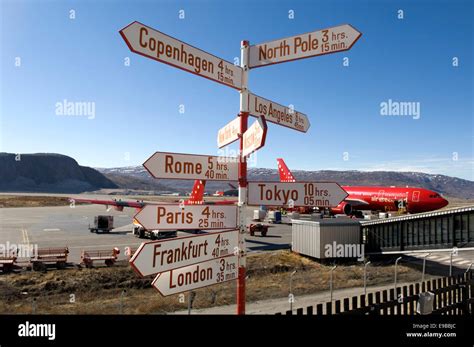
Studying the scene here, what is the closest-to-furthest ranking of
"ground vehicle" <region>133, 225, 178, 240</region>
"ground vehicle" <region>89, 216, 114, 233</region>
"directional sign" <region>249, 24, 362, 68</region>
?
"directional sign" <region>249, 24, 362, 68</region>, "ground vehicle" <region>133, 225, 178, 240</region>, "ground vehicle" <region>89, 216, 114, 233</region>

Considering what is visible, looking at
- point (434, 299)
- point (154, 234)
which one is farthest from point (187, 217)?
point (154, 234)

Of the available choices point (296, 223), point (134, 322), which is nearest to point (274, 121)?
point (134, 322)

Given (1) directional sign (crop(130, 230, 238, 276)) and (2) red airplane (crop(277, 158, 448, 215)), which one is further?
(2) red airplane (crop(277, 158, 448, 215))

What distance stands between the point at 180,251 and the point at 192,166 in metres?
1.32

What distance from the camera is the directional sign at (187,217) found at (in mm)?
4734

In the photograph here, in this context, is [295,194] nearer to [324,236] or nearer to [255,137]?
[255,137]

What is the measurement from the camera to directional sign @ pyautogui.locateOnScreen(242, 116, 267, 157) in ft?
14.9

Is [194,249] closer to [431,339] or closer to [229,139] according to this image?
[229,139]

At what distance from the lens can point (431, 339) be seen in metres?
4.69

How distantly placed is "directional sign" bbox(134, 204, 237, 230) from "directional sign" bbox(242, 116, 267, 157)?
1019 mm

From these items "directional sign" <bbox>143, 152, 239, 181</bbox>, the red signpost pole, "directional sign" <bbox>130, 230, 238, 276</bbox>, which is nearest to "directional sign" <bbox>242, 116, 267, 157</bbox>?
the red signpost pole

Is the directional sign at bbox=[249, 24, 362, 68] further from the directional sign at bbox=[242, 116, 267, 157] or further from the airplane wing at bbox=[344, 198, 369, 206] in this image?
the airplane wing at bbox=[344, 198, 369, 206]

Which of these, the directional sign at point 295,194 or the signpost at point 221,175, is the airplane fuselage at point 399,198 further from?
the signpost at point 221,175

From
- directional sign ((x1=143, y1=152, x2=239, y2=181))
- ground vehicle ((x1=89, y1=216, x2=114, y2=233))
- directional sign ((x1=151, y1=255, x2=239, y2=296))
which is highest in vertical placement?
directional sign ((x1=143, y1=152, x2=239, y2=181))
